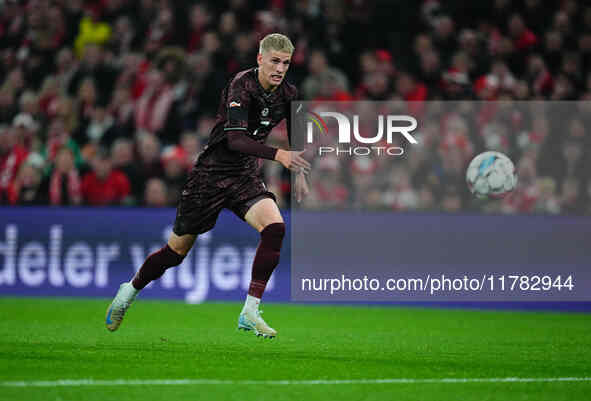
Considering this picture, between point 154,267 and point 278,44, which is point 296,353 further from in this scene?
point 278,44

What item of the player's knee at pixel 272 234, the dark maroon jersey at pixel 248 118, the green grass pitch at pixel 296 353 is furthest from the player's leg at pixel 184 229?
the player's knee at pixel 272 234

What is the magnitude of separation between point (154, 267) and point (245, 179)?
1.02 metres

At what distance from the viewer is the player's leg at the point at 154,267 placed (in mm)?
8523

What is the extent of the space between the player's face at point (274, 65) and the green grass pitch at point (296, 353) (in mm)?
1987

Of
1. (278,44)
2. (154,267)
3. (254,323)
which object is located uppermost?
(278,44)

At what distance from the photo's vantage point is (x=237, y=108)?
800 centimetres

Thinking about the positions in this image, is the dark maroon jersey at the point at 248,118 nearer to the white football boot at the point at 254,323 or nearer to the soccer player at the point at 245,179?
the soccer player at the point at 245,179

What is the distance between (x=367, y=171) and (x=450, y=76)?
2.50 m

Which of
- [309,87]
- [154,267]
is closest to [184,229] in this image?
[154,267]

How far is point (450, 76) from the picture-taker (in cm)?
1420

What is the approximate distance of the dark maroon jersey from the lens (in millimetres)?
8156

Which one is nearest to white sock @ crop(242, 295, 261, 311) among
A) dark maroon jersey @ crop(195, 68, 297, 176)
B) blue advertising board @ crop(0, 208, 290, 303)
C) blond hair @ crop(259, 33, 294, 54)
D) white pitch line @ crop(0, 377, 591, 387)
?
dark maroon jersey @ crop(195, 68, 297, 176)

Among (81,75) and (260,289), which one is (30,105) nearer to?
(81,75)

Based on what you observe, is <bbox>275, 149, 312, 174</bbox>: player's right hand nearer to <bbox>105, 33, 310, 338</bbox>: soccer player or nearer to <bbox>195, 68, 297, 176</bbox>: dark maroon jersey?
<bbox>105, 33, 310, 338</bbox>: soccer player
